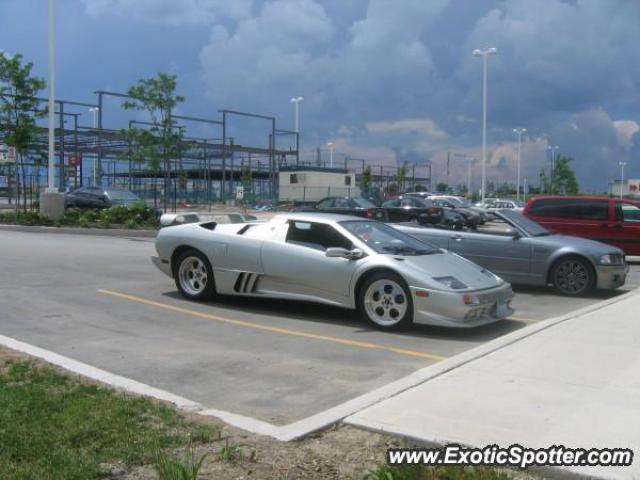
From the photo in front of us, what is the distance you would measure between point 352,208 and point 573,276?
18653 mm

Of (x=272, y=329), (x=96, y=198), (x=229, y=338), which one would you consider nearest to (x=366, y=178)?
(x=96, y=198)

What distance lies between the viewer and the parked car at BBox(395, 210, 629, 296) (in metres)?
11.6

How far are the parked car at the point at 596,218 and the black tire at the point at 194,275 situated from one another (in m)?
9.91

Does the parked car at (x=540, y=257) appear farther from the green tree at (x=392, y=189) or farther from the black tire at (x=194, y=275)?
the green tree at (x=392, y=189)

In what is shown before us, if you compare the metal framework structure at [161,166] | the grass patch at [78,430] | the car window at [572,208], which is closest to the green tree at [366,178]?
the metal framework structure at [161,166]

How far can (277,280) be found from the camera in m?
9.06

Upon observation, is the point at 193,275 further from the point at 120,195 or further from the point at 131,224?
the point at 120,195

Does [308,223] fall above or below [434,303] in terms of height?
above

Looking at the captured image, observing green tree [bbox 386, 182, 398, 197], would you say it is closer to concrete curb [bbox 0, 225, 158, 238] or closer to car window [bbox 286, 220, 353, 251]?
concrete curb [bbox 0, 225, 158, 238]

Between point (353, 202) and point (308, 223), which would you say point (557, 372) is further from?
point (353, 202)

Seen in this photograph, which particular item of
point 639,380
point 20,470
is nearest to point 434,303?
point 639,380

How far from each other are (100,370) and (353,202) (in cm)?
2524

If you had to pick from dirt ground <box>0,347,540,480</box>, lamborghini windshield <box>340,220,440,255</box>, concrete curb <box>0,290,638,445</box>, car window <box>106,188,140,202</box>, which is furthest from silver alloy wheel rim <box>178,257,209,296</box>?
car window <box>106,188,140,202</box>

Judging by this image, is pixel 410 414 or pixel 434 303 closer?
pixel 410 414
